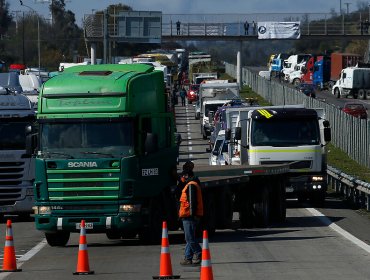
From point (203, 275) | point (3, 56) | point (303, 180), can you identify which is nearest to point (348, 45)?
point (3, 56)

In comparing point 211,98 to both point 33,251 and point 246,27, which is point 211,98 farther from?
point 33,251

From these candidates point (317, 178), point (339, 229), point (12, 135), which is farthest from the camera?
point (317, 178)

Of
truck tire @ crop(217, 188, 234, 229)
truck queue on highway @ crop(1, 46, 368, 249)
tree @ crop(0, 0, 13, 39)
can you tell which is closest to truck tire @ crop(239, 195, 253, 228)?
truck tire @ crop(217, 188, 234, 229)

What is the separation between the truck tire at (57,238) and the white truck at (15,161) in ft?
19.1

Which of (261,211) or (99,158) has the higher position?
(99,158)

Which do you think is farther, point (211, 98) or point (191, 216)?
point (211, 98)

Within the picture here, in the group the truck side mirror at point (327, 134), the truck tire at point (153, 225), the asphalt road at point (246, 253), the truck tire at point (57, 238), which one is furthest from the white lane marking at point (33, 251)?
the truck side mirror at point (327, 134)

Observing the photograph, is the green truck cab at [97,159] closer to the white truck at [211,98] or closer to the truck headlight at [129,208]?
the truck headlight at [129,208]

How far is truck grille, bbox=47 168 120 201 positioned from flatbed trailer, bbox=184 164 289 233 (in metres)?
2.42

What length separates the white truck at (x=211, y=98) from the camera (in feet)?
211

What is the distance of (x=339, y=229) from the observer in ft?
81.8

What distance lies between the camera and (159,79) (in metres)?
22.8

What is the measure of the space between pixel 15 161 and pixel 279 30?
74.7 m

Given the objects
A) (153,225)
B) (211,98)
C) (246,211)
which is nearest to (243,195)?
(246,211)
